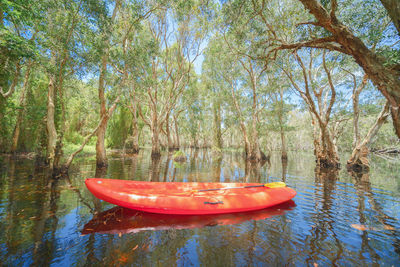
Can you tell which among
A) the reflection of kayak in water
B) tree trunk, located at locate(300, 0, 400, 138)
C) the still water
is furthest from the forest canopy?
the reflection of kayak in water

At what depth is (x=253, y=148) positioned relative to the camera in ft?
54.6

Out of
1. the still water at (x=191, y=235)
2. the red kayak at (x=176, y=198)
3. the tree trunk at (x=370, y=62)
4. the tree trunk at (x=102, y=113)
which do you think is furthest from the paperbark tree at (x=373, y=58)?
the tree trunk at (x=102, y=113)

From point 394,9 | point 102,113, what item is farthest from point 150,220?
point 102,113

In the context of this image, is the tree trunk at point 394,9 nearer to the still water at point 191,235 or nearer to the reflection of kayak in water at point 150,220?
the still water at point 191,235

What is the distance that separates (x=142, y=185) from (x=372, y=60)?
5.94m

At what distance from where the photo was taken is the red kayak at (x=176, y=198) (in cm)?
341

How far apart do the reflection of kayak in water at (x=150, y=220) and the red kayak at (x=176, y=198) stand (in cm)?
16

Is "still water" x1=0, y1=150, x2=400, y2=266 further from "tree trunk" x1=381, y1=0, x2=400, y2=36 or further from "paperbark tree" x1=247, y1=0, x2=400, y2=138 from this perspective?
"tree trunk" x1=381, y1=0, x2=400, y2=36

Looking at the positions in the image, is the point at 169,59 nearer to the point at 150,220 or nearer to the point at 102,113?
the point at 102,113

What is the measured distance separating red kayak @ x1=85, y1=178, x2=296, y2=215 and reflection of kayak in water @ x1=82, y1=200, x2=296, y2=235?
0.16 meters

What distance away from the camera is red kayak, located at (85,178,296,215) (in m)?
3.41

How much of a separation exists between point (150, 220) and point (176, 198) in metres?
0.71

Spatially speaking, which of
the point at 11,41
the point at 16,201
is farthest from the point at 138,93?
the point at 16,201

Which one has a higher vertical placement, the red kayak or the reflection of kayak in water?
the red kayak
